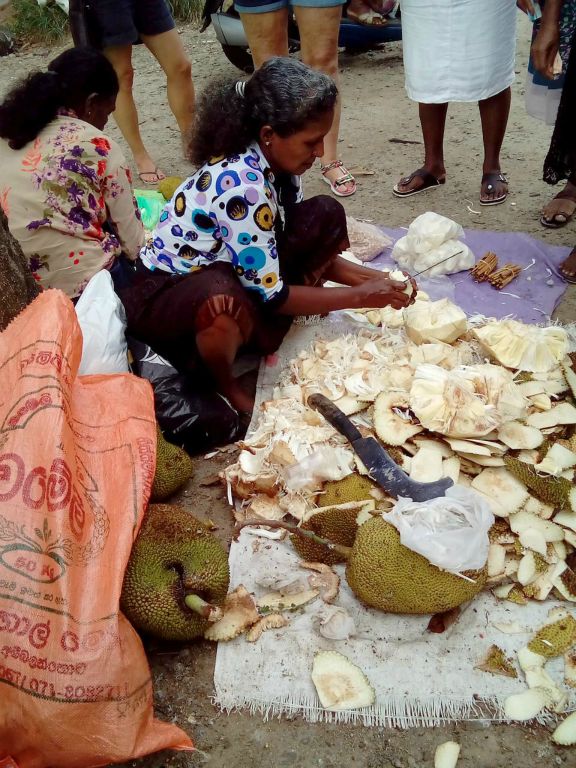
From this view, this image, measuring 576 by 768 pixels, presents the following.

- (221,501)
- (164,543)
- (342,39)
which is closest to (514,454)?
(221,501)

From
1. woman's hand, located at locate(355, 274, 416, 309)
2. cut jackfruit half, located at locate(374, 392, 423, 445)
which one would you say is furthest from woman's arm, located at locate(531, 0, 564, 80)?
cut jackfruit half, located at locate(374, 392, 423, 445)

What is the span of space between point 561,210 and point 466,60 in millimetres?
797

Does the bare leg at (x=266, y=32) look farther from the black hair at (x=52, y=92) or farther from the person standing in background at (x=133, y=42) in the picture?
the black hair at (x=52, y=92)

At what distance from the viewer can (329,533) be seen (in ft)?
5.30

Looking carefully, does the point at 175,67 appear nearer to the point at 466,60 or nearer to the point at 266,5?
the point at 266,5

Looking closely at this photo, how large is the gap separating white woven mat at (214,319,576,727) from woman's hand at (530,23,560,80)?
6.68 ft

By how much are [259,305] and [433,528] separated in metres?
0.92

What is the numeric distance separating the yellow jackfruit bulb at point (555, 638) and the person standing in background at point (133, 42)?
2.44 meters

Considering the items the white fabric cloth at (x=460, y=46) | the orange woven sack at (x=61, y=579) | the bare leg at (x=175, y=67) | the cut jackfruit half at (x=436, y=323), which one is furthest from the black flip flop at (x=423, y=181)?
the orange woven sack at (x=61, y=579)

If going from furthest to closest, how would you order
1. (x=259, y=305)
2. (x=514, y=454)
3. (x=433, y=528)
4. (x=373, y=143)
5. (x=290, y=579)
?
(x=373, y=143)
(x=259, y=305)
(x=514, y=454)
(x=290, y=579)
(x=433, y=528)

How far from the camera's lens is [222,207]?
1.79 meters

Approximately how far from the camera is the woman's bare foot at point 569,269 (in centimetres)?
253

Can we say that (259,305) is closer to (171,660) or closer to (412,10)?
(171,660)

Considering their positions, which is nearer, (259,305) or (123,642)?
(123,642)
